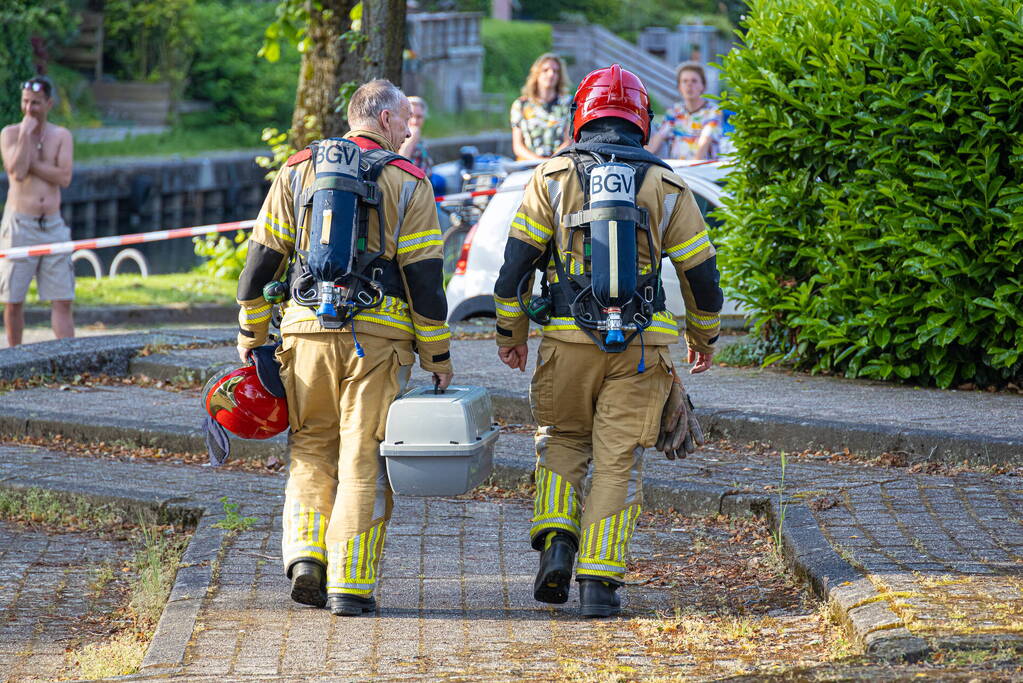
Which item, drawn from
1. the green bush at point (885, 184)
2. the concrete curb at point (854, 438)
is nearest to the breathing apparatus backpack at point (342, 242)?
the concrete curb at point (854, 438)

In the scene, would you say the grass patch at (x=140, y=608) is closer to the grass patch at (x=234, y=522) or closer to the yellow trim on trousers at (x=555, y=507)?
the grass patch at (x=234, y=522)

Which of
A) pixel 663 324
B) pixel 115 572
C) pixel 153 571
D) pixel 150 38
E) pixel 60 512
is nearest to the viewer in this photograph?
pixel 663 324

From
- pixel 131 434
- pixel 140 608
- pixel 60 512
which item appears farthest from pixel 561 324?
pixel 131 434

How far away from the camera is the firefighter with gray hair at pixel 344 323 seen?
16.5 ft

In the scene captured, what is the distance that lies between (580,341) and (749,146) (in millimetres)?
4188

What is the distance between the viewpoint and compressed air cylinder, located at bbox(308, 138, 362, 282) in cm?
500

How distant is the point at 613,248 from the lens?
5.01m

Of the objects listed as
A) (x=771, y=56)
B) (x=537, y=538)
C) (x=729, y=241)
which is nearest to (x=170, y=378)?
(x=729, y=241)

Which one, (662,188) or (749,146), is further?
(749,146)

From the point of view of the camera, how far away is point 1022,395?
323 inches

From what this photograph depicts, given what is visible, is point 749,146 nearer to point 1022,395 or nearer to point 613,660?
point 1022,395

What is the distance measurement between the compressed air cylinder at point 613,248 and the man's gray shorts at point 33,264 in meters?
7.08

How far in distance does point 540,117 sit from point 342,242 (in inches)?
308

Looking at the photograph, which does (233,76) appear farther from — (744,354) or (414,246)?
(414,246)
